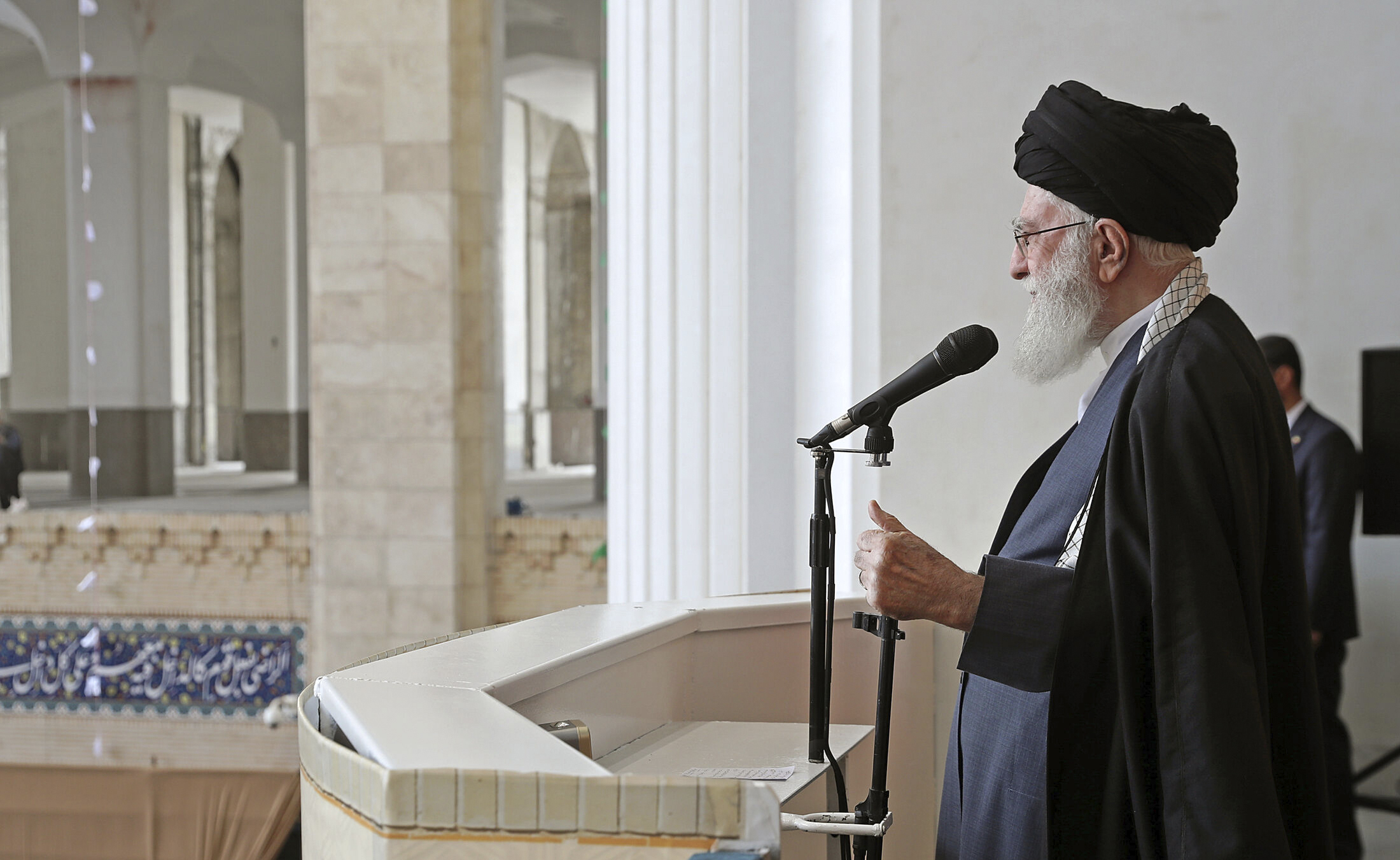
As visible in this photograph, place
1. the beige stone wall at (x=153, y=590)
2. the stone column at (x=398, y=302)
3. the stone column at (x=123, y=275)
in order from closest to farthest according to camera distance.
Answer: the stone column at (x=398, y=302)
the beige stone wall at (x=153, y=590)
the stone column at (x=123, y=275)

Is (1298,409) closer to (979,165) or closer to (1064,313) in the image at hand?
(979,165)

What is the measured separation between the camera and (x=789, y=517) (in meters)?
2.41

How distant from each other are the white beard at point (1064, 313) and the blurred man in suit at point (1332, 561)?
1633mm

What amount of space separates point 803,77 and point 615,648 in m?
1.52

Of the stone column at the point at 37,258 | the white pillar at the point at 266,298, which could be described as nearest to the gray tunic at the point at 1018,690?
the stone column at the point at 37,258

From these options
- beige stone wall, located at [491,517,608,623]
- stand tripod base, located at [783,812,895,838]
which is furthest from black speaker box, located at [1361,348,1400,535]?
beige stone wall, located at [491,517,608,623]

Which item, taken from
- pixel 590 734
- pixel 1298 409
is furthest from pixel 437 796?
pixel 1298 409

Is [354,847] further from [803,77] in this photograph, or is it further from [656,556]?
[803,77]

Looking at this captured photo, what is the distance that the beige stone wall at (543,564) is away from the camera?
5930mm

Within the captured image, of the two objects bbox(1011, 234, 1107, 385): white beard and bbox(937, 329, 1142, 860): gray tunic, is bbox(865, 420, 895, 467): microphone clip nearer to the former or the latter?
bbox(937, 329, 1142, 860): gray tunic

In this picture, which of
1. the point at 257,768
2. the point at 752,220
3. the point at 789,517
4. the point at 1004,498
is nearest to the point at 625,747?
the point at 1004,498

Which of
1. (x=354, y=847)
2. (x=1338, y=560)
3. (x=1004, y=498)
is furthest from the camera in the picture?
(x=1338, y=560)

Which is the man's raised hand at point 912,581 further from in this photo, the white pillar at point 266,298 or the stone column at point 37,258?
the white pillar at point 266,298

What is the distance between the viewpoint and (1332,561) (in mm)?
2691
